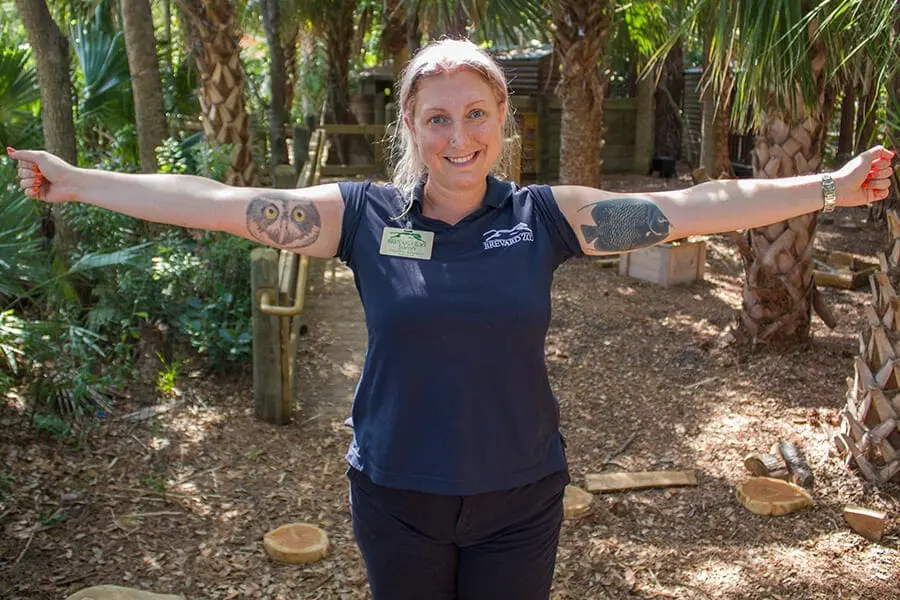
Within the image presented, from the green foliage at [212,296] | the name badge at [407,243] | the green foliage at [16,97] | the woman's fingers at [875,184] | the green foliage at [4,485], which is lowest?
the green foliage at [4,485]

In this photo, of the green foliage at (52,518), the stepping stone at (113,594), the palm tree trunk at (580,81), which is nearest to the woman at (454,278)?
the stepping stone at (113,594)

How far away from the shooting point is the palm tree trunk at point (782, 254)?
5309mm

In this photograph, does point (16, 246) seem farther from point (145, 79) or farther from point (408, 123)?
point (408, 123)

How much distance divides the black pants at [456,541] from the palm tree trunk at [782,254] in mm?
4051

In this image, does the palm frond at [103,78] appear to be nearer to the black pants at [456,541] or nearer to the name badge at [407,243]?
the name badge at [407,243]

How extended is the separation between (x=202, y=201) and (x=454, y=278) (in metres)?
0.64

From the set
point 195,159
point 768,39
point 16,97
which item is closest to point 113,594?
point 768,39

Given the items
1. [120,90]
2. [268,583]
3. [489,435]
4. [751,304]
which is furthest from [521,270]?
[120,90]

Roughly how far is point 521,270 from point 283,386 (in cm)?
309

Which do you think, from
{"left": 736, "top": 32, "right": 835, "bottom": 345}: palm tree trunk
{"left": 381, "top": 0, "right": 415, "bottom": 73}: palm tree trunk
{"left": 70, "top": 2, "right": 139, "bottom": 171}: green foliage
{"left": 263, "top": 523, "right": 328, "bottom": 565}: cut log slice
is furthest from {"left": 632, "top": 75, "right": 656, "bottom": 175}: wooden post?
{"left": 263, "top": 523, "right": 328, "bottom": 565}: cut log slice

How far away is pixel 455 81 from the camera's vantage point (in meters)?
1.94

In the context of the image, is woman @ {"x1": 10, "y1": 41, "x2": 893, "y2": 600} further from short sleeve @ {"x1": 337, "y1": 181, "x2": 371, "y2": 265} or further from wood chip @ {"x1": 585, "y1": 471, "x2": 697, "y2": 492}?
wood chip @ {"x1": 585, "y1": 471, "x2": 697, "y2": 492}

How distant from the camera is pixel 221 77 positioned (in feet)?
21.8

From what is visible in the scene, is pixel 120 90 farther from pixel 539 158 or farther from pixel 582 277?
pixel 539 158
